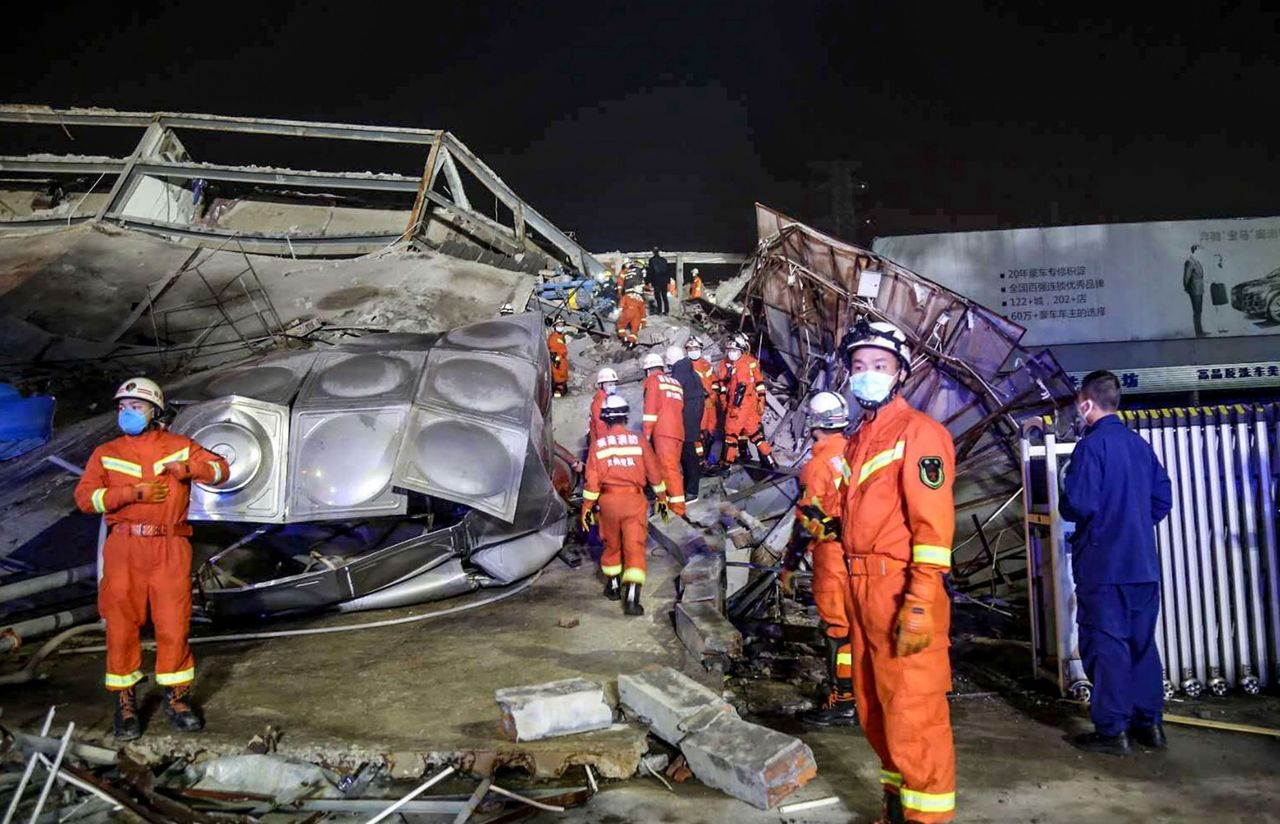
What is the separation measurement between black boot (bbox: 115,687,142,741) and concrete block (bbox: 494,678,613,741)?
178 cm

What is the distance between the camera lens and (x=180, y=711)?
4.05m

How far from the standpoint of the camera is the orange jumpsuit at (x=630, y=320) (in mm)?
13391

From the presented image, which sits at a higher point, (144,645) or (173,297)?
(173,297)

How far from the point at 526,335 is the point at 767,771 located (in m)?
5.43

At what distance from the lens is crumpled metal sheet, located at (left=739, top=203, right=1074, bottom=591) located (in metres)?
8.59

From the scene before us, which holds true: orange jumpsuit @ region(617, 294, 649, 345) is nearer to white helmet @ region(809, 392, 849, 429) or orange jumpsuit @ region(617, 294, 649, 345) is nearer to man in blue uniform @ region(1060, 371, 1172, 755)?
white helmet @ region(809, 392, 849, 429)

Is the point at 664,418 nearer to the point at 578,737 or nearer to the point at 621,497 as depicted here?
the point at 621,497

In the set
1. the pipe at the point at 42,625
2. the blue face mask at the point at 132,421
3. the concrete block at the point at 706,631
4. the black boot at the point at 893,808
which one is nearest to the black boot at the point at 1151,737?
the black boot at the point at 893,808

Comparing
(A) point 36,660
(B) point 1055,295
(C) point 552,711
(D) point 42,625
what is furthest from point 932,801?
(B) point 1055,295

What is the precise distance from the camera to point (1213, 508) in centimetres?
435

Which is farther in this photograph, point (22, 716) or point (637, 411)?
point (637, 411)

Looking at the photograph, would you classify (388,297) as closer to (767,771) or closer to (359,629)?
(359,629)

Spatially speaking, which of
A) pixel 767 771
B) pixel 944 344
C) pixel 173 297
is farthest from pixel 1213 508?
pixel 173 297

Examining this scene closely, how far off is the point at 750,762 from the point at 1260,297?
54.8 feet
